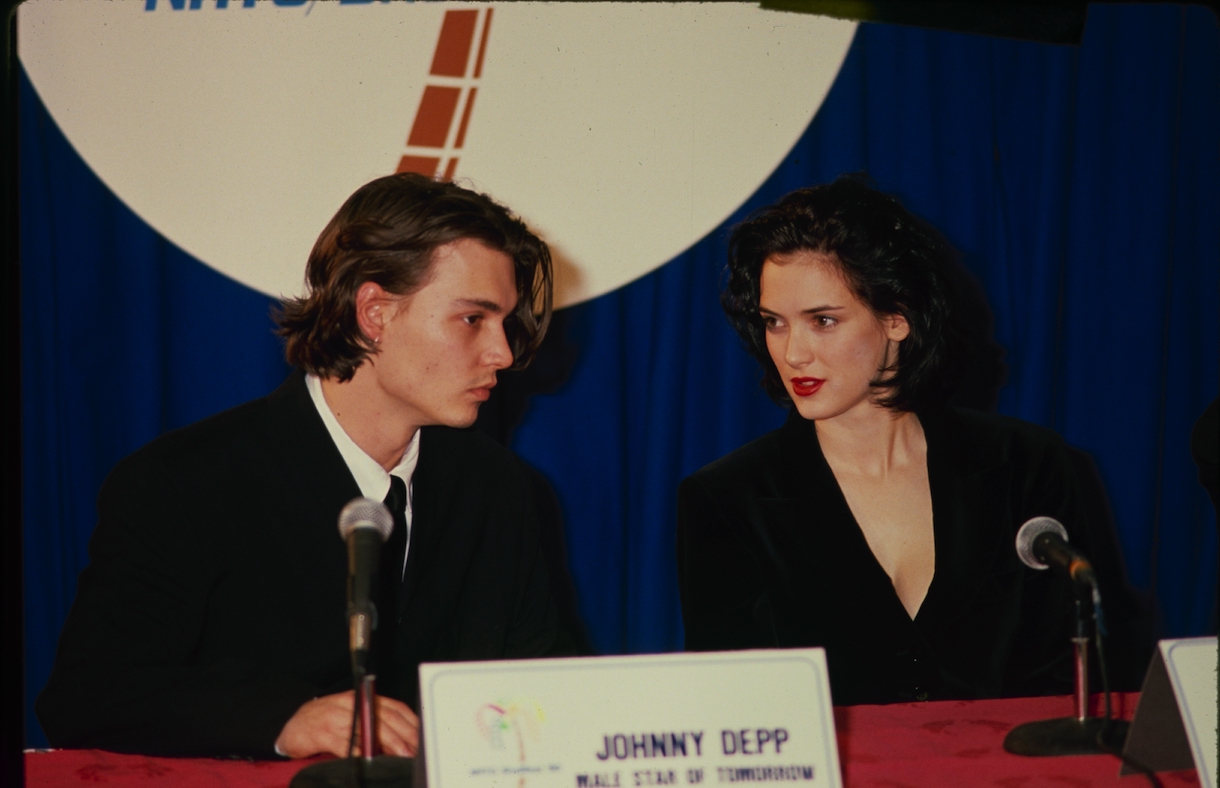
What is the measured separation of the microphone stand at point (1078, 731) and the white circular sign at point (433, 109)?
5.21ft

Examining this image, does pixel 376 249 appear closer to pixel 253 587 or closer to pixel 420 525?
pixel 420 525

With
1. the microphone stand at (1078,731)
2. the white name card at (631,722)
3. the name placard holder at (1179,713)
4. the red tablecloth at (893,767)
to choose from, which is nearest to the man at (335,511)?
the red tablecloth at (893,767)

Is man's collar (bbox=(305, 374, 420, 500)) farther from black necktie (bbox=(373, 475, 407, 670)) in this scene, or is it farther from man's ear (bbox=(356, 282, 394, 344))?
man's ear (bbox=(356, 282, 394, 344))

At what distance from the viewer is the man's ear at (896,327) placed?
8.93 feet

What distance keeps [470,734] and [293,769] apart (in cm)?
42

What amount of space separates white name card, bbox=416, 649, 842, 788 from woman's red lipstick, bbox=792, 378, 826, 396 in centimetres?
129

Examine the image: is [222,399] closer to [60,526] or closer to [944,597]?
[60,526]

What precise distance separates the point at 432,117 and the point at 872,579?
1671mm

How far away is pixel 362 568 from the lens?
1.37m

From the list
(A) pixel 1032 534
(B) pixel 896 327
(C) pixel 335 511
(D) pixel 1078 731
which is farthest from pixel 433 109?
(D) pixel 1078 731

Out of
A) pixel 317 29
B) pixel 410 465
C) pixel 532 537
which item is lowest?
pixel 532 537

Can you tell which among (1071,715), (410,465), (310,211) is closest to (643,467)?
(410,465)

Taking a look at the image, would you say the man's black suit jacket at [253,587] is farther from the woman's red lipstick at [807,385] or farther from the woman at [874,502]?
the woman's red lipstick at [807,385]

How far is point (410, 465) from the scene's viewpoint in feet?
7.89
